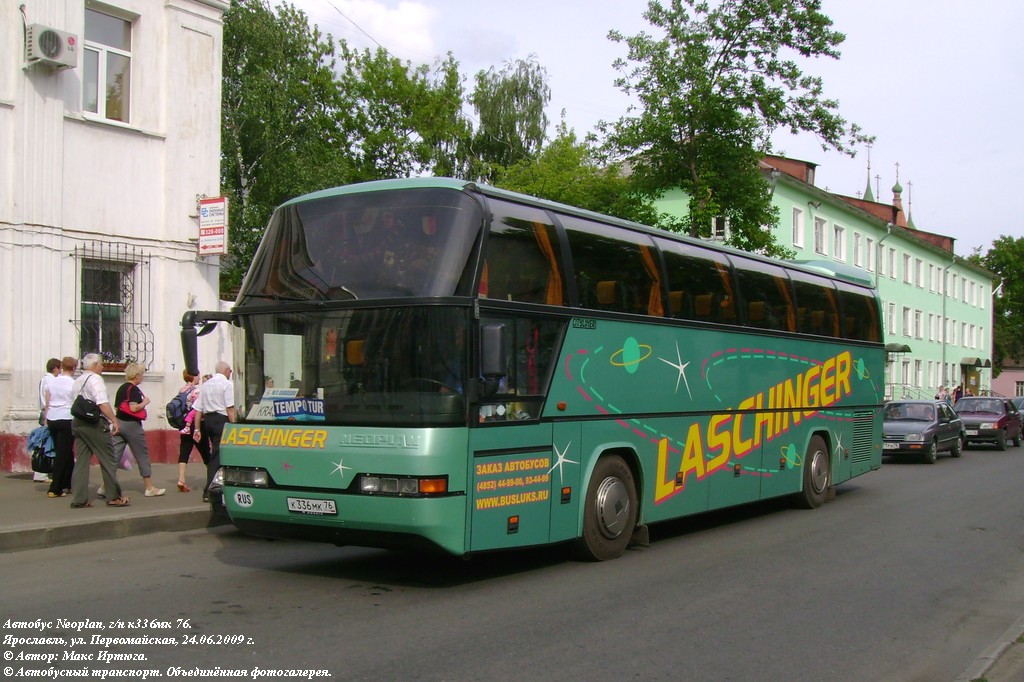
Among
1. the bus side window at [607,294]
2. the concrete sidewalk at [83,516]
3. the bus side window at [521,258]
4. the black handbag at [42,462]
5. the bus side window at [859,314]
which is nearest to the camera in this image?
the bus side window at [521,258]

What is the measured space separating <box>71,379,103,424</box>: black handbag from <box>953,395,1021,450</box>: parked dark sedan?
24943 millimetres

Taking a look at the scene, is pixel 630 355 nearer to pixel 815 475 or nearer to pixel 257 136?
pixel 815 475

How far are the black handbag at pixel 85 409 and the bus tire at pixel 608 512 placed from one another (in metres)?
6.02

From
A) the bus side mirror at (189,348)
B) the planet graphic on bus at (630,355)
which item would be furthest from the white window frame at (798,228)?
the bus side mirror at (189,348)

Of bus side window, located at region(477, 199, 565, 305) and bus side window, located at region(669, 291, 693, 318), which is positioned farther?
bus side window, located at region(669, 291, 693, 318)

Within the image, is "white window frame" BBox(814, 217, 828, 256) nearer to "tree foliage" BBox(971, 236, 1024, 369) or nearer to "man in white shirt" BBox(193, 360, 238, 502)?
"man in white shirt" BBox(193, 360, 238, 502)

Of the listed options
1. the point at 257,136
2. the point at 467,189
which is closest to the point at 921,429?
the point at 467,189

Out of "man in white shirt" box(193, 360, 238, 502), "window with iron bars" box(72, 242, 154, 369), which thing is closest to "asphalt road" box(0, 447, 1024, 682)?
"man in white shirt" box(193, 360, 238, 502)

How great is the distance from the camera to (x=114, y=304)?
16.5 m

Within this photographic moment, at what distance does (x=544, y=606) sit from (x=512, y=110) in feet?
141

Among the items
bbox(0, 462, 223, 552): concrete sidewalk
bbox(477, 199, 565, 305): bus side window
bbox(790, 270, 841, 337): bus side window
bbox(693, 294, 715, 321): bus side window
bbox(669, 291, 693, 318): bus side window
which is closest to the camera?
bbox(477, 199, 565, 305): bus side window

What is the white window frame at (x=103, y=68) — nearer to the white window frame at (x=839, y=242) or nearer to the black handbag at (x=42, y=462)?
the black handbag at (x=42, y=462)

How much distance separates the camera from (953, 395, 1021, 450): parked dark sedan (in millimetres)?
29031

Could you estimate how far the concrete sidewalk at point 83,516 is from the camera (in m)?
10.0
